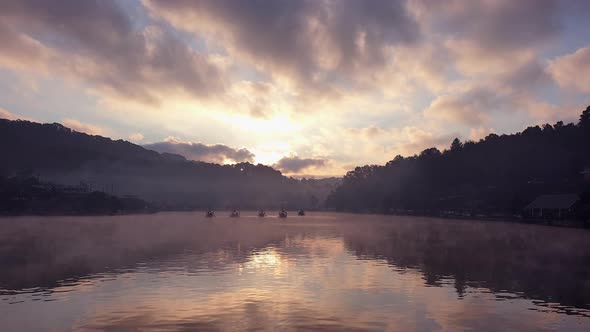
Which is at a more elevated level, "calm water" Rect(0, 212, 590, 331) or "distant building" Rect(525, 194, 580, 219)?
"distant building" Rect(525, 194, 580, 219)

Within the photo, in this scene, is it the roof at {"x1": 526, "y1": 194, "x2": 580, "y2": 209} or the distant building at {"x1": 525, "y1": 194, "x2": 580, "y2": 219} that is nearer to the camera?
the distant building at {"x1": 525, "y1": 194, "x2": 580, "y2": 219}

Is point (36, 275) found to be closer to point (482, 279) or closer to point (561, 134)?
point (482, 279)

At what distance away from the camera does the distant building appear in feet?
383

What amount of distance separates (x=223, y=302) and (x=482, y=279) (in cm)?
2207

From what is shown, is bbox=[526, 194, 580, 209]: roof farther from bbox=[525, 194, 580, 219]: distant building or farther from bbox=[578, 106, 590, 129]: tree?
bbox=[578, 106, 590, 129]: tree

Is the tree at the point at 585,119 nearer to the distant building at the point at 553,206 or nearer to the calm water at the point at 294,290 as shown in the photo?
the distant building at the point at 553,206

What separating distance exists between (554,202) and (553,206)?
242 centimetres

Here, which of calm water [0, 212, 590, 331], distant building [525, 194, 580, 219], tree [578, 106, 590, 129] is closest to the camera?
calm water [0, 212, 590, 331]

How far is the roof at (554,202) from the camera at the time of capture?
11928 cm

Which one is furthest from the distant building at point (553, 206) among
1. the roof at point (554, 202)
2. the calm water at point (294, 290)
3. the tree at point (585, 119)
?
the calm water at point (294, 290)

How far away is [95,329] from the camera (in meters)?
23.1

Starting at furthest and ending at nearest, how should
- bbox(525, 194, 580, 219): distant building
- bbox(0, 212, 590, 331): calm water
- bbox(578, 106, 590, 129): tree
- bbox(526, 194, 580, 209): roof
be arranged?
bbox(578, 106, 590, 129): tree
bbox(526, 194, 580, 209): roof
bbox(525, 194, 580, 219): distant building
bbox(0, 212, 590, 331): calm water

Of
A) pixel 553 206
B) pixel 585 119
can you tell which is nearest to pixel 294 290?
pixel 553 206

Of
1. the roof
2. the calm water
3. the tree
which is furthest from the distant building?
the calm water
